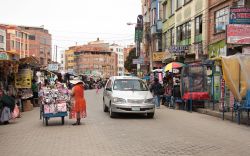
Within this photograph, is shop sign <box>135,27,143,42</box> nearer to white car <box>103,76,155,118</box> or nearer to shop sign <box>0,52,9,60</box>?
shop sign <box>0,52,9,60</box>

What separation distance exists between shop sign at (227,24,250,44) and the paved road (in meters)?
4.04

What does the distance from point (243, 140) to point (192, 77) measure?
11.7 metres

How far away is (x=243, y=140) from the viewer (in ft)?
37.9

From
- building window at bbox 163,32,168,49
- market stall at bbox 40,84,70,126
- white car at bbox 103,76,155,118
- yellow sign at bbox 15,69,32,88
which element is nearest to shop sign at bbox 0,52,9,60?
yellow sign at bbox 15,69,32,88

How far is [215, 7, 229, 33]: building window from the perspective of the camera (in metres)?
26.7

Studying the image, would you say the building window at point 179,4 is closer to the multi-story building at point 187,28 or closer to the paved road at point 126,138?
the multi-story building at point 187,28

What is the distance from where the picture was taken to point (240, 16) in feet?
61.3

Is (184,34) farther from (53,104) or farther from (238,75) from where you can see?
(53,104)

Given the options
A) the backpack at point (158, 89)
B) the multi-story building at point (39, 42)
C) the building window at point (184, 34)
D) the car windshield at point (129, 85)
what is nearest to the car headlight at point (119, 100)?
the car windshield at point (129, 85)

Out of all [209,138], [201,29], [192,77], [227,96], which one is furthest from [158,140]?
[201,29]

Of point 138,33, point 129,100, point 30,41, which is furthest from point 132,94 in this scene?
point 30,41

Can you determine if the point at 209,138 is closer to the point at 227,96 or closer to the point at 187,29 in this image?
the point at 227,96

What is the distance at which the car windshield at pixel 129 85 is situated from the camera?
1830 centimetres

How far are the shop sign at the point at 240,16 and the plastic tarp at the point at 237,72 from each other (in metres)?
2.69
